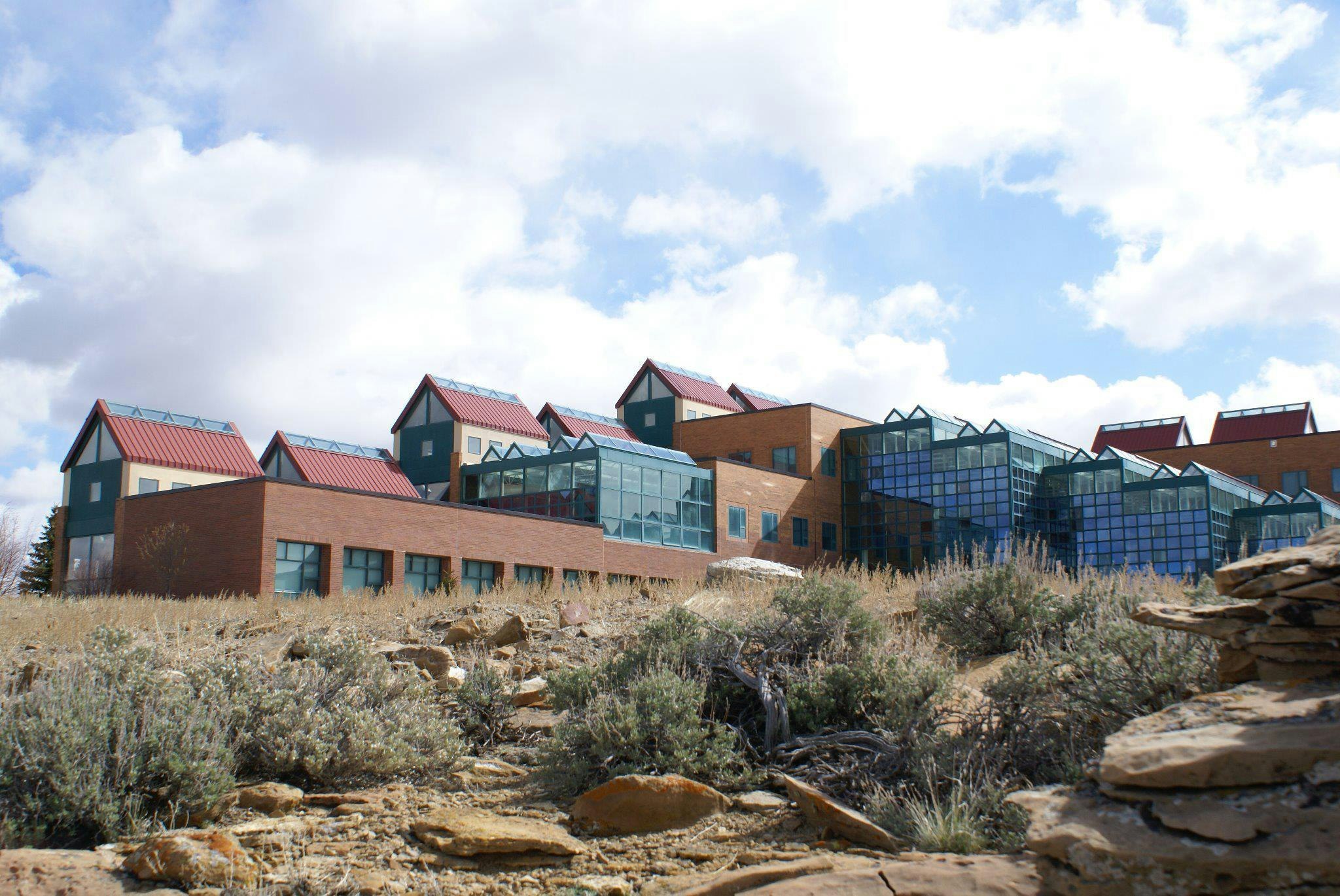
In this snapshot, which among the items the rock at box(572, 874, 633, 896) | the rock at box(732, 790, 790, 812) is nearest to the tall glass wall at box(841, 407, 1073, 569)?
the rock at box(732, 790, 790, 812)

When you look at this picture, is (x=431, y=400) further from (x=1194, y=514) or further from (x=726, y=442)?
(x=1194, y=514)

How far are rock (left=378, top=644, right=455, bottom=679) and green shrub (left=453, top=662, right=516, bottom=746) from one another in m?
1.11

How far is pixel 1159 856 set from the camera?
4.73 meters

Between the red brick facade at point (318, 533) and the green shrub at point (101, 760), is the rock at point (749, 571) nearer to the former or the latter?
the red brick facade at point (318, 533)

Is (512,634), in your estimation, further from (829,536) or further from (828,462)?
(828,462)

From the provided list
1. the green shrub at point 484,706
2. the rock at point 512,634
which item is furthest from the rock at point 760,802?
the rock at point 512,634

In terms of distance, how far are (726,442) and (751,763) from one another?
42073 mm

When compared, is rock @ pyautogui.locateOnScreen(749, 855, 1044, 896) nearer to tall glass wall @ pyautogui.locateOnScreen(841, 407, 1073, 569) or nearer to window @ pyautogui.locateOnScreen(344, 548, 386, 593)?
window @ pyautogui.locateOnScreen(344, 548, 386, 593)

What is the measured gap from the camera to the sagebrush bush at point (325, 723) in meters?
8.55

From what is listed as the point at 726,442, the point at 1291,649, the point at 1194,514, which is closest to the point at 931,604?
the point at 1291,649

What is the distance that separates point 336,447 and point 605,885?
43.4 metres

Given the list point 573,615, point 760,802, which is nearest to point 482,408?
point 573,615

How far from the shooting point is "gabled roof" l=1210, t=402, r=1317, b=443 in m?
60.4

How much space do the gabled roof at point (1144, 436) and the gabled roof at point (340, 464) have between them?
135ft
